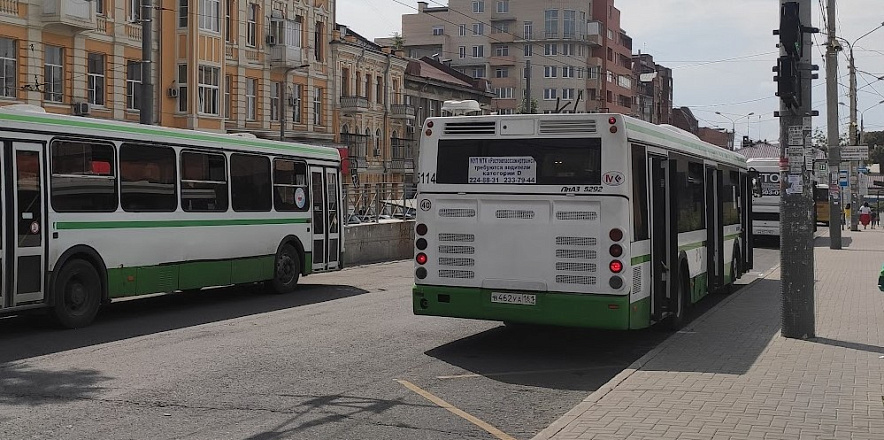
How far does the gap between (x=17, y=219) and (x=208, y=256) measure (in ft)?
14.6

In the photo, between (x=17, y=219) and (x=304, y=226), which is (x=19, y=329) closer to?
(x=17, y=219)

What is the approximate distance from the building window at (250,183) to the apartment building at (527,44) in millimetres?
96783

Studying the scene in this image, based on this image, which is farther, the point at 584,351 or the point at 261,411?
the point at 584,351

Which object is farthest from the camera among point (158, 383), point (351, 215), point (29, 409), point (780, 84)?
point (351, 215)

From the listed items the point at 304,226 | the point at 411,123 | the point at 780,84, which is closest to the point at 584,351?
the point at 780,84

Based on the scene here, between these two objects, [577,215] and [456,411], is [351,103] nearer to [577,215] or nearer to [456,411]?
[577,215]

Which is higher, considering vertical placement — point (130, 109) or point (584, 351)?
point (130, 109)

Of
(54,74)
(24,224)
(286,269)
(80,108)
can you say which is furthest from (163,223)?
(54,74)

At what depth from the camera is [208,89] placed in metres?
48.1

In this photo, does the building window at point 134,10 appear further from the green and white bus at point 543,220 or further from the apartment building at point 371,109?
the green and white bus at point 543,220

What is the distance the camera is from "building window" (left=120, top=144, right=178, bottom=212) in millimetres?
14898

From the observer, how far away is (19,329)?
45.6 feet

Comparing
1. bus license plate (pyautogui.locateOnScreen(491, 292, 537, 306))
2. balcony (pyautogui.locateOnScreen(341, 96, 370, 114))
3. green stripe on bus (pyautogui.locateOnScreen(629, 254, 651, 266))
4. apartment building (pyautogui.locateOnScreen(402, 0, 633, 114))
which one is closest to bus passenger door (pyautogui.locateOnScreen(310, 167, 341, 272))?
bus license plate (pyautogui.locateOnScreen(491, 292, 537, 306))

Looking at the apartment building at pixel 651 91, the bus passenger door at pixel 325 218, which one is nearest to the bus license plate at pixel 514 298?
the bus passenger door at pixel 325 218
